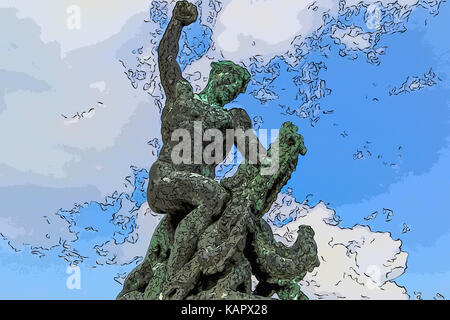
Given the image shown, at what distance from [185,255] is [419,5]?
8889 millimetres

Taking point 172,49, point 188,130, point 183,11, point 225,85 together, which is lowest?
point 188,130

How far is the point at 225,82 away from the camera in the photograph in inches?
403

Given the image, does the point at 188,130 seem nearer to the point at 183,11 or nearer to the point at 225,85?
the point at 225,85

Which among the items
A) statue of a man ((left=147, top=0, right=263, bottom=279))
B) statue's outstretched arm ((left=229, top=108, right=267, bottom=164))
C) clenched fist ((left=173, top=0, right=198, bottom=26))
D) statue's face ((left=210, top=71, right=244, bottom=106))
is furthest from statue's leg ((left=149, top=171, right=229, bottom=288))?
clenched fist ((left=173, top=0, right=198, bottom=26))

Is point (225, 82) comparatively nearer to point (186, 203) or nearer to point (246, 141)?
point (246, 141)

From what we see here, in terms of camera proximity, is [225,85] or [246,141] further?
[225,85]

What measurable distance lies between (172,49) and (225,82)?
2.81ft

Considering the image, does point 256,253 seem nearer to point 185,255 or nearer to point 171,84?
point 185,255

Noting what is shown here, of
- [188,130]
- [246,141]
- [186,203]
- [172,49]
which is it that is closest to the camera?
[186,203]

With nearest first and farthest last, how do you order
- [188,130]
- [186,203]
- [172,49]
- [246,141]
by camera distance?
[186,203], [188,130], [246,141], [172,49]

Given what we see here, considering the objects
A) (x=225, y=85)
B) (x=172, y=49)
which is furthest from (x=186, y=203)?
(x=172, y=49)

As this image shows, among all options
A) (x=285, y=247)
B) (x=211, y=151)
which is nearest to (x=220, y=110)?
(x=211, y=151)

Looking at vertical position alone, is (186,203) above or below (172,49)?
below

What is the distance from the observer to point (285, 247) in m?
9.86
